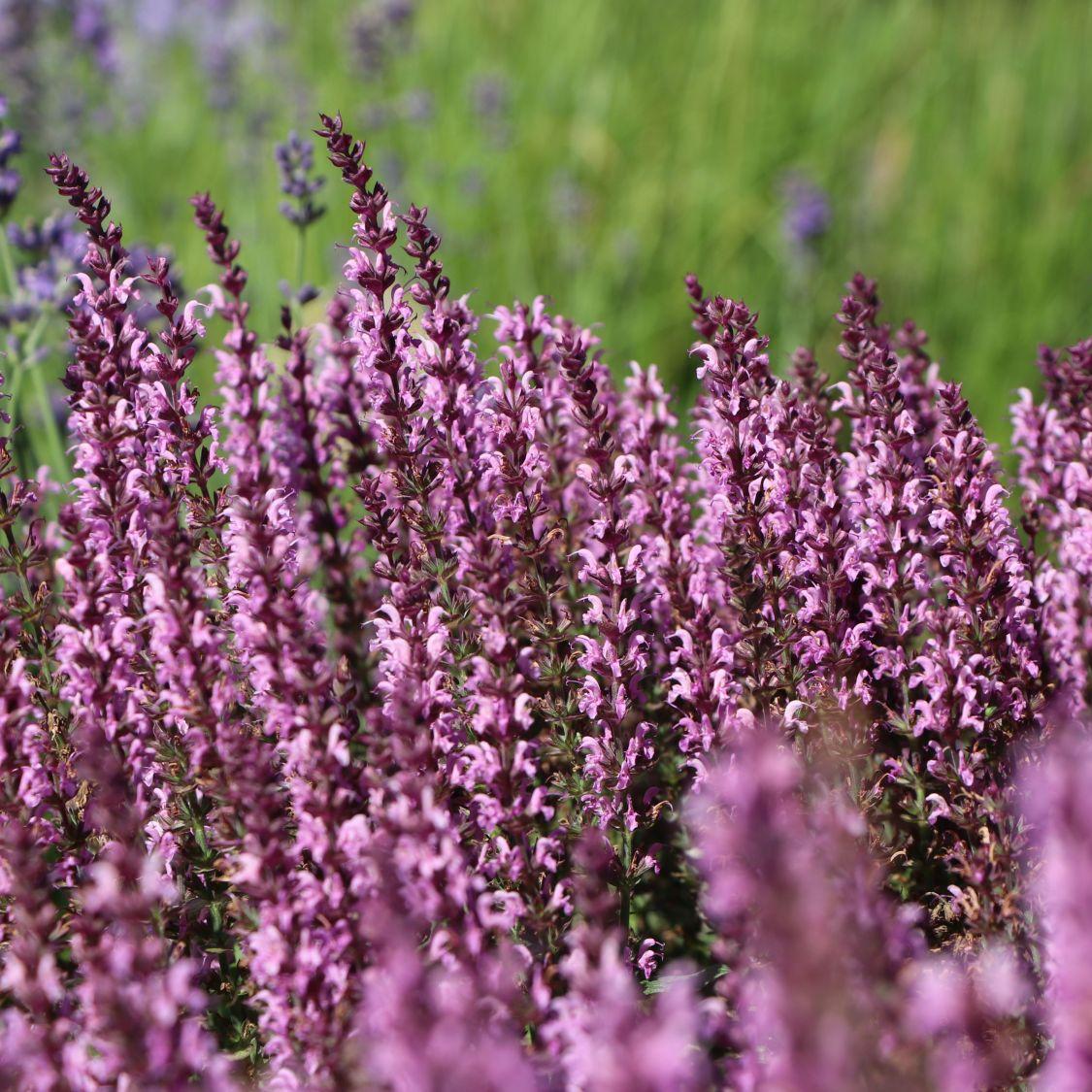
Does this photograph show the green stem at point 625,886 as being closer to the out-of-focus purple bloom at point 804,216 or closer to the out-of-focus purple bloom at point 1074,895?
the out-of-focus purple bloom at point 1074,895

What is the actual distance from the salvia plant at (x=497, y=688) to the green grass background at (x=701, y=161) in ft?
15.1

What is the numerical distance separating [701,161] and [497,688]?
7343 mm

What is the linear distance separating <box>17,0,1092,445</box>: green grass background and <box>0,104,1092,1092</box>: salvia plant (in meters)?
4.61

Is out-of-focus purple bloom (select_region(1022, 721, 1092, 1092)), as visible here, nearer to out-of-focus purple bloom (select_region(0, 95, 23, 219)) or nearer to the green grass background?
out-of-focus purple bloom (select_region(0, 95, 23, 219))

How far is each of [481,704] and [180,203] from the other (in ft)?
25.6

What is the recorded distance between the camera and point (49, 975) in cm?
207

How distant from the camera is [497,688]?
243 centimetres

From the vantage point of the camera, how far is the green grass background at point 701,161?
26.8 ft

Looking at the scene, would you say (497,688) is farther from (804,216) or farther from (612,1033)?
(804,216)

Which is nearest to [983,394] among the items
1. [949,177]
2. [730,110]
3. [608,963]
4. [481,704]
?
[949,177]

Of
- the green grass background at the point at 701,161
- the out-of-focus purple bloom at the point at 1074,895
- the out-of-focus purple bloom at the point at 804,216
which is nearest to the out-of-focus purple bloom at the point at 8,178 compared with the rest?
the green grass background at the point at 701,161

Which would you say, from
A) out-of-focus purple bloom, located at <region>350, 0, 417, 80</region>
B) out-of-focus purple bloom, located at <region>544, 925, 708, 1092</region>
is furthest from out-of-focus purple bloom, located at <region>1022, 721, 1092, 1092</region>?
out-of-focus purple bloom, located at <region>350, 0, 417, 80</region>

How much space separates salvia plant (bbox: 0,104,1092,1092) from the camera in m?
2.14

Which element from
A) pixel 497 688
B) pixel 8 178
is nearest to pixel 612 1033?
pixel 497 688
